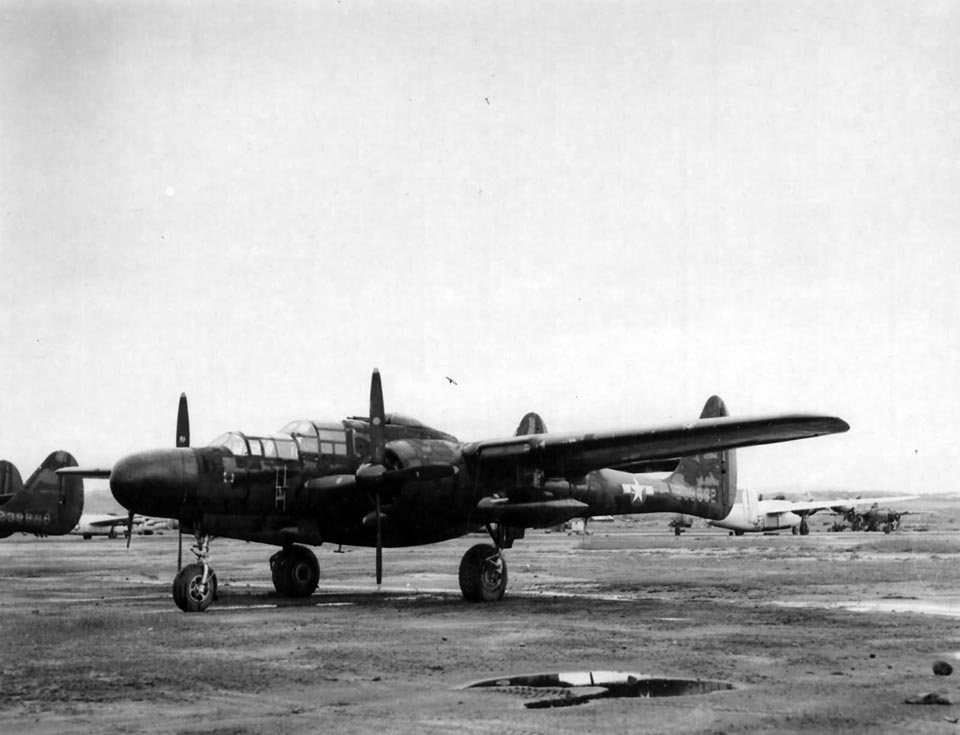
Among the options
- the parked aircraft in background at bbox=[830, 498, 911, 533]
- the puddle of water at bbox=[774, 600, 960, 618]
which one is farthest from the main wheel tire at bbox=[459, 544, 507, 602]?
the parked aircraft in background at bbox=[830, 498, 911, 533]

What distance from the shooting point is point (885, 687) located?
10469mm

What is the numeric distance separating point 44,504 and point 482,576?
2627 centimetres

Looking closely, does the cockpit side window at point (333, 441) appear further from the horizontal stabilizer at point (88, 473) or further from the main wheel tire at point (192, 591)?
the horizontal stabilizer at point (88, 473)

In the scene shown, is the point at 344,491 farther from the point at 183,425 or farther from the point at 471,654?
the point at 471,654

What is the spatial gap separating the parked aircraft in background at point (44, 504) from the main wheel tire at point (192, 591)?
2365cm

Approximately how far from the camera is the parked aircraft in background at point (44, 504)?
4100cm

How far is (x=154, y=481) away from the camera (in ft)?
62.0

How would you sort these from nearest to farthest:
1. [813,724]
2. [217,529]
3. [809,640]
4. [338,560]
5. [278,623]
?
[813,724] → [809,640] → [278,623] → [217,529] → [338,560]

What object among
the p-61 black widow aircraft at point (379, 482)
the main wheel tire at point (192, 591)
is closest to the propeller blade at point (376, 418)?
the p-61 black widow aircraft at point (379, 482)

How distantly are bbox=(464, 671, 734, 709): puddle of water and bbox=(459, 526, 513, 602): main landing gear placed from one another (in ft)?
32.9

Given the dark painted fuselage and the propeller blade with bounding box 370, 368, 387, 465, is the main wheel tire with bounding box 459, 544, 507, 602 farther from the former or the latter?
the propeller blade with bounding box 370, 368, 387, 465

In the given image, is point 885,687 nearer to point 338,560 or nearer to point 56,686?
point 56,686

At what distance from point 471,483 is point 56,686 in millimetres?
11412

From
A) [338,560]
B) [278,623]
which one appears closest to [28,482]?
[338,560]
